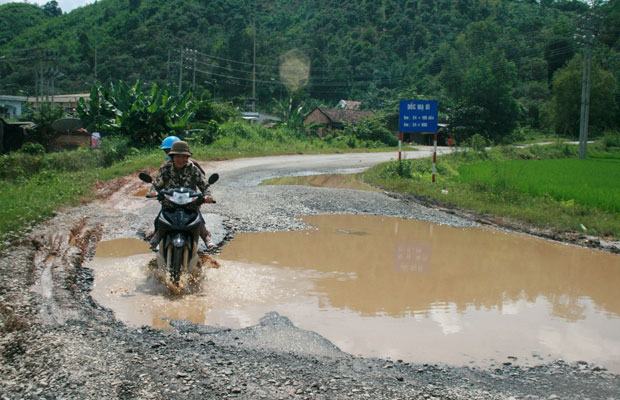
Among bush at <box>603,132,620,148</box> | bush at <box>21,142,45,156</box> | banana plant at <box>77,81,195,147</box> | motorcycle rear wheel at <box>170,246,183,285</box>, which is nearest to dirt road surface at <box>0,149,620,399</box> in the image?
motorcycle rear wheel at <box>170,246,183,285</box>

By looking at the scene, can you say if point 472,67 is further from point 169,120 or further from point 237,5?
point 169,120

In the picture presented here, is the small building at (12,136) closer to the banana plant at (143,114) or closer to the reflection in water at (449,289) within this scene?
the banana plant at (143,114)

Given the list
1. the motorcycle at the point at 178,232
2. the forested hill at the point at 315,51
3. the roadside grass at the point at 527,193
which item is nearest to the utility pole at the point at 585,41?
the roadside grass at the point at 527,193

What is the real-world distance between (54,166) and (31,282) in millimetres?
11581

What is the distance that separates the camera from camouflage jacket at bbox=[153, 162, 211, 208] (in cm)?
639

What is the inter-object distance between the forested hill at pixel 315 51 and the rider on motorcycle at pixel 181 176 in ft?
175

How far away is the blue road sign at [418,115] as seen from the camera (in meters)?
17.3

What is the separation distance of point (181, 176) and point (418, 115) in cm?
1221

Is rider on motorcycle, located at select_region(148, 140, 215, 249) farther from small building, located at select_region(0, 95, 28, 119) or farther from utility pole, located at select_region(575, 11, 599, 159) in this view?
small building, located at select_region(0, 95, 28, 119)

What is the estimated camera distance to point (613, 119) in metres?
56.0

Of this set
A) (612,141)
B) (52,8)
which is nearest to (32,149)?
(612,141)

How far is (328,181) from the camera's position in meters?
17.2

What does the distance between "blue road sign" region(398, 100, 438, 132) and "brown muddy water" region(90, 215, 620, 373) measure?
8605 millimetres

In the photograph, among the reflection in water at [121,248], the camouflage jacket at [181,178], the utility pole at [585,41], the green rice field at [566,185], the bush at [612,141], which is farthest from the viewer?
the bush at [612,141]
